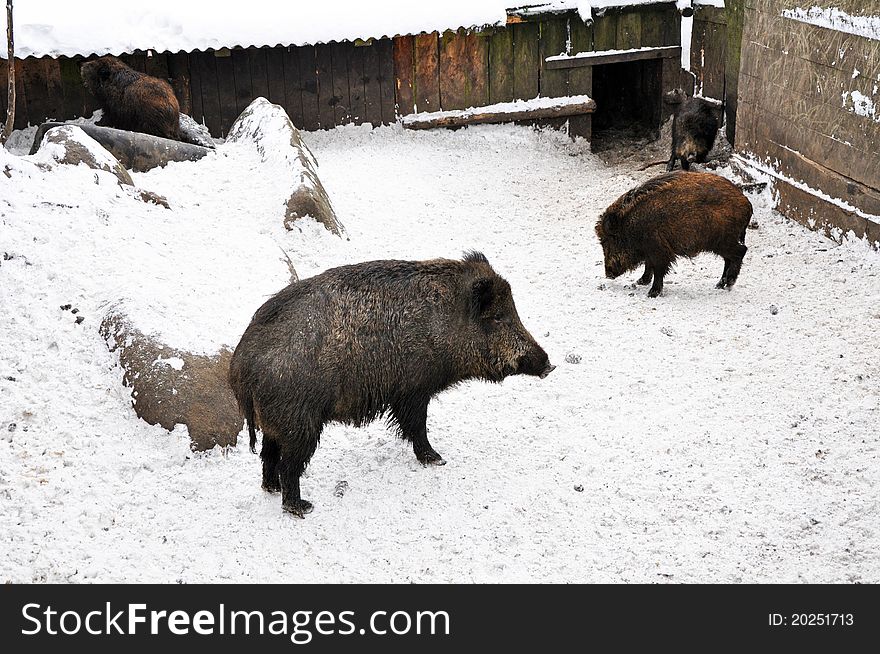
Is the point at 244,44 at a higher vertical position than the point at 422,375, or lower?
higher

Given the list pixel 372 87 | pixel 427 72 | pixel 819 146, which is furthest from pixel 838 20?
pixel 372 87

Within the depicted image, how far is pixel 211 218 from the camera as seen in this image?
308 inches

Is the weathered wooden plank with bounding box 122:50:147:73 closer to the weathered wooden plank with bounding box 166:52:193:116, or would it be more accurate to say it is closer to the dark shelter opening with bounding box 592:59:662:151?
the weathered wooden plank with bounding box 166:52:193:116

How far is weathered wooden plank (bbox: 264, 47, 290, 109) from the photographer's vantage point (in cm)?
1145

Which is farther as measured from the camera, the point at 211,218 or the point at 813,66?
the point at 813,66

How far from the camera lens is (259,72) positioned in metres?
11.5

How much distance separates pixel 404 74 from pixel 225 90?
218 cm

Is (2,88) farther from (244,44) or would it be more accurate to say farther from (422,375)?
(422,375)

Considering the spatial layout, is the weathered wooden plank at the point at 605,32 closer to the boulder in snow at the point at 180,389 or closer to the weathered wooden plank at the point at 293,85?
the weathered wooden plank at the point at 293,85

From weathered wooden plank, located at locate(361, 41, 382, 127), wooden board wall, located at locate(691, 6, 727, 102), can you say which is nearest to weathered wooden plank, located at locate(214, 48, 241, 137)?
weathered wooden plank, located at locate(361, 41, 382, 127)

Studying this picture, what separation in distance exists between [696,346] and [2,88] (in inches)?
325

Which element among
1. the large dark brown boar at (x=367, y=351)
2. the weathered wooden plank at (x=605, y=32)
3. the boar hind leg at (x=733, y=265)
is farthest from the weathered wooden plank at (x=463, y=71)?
the large dark brown boar at (x=367, y=351)

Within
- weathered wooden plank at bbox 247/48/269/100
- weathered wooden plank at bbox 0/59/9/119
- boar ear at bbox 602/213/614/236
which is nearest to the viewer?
boar ear at bbox 602/213/614/236

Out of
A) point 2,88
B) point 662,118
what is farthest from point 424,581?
point 662,118
